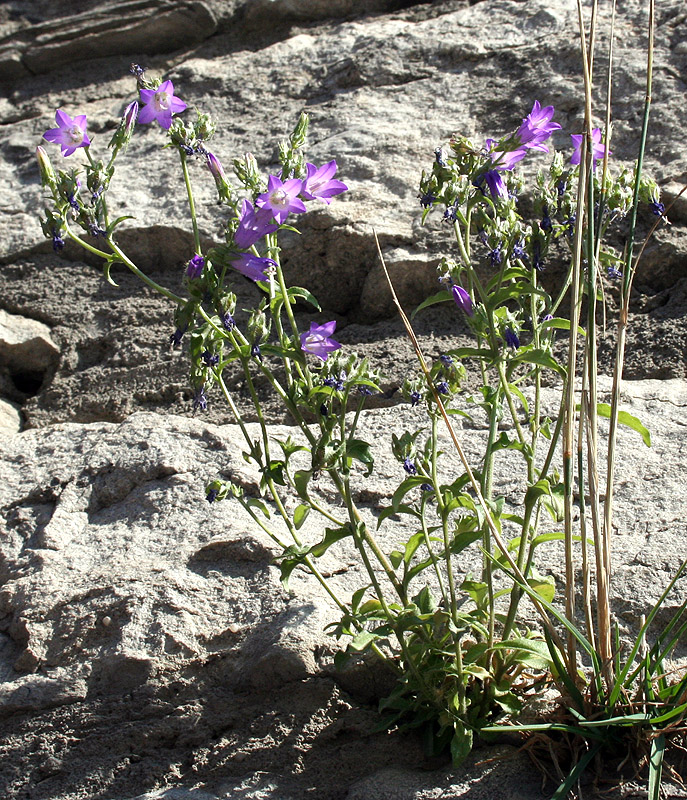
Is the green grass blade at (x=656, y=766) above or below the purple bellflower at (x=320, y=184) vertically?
below

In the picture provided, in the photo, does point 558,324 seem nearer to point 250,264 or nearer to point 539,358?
point 539,358

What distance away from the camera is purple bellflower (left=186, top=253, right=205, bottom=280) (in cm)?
188

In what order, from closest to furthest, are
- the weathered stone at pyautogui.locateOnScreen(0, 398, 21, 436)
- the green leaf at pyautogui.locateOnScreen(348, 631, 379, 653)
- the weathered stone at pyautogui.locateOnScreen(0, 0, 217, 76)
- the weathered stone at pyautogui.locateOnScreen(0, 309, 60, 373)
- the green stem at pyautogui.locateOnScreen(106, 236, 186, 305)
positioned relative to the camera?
1. the green stem at pyautogui.locateOnScreen(106, 236, 186, 305)
2. the green leaf at pyautogui.locateOnScreen(348, 631, 379, 653)
3. the weathered stone at pyautogui.locateOnScreen(0, 398, 21, 436)
4. the weathered stone at pyautogui.locateOnScreen(0, 309, 60, 373)
5. the weathered stone at pyautogui.locateOnScreen(0, 0, 217, 76)

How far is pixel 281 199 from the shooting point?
77.5 inches

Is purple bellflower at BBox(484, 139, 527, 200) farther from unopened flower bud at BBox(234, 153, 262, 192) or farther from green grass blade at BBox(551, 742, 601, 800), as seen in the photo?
green grass blade at BBox(551, 742, 601, 800)

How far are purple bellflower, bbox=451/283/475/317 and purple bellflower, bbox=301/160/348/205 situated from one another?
0.39 meters

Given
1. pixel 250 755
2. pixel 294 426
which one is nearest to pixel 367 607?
pixel 250 755

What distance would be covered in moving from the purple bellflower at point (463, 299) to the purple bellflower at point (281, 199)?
0.40 metres

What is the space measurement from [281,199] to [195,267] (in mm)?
261

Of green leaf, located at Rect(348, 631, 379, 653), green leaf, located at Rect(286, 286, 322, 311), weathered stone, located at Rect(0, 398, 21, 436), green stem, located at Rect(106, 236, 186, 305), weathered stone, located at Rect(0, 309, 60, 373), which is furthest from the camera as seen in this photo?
weathered stone, located at Rect(0, 309, 60, 373)

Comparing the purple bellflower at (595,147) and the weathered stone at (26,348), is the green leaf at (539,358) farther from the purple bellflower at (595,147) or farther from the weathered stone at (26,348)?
the weathered stone at (26,348)

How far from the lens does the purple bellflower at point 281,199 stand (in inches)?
77.0

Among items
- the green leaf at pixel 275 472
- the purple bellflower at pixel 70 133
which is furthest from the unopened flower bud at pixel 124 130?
the green leaf at pixel 275 472

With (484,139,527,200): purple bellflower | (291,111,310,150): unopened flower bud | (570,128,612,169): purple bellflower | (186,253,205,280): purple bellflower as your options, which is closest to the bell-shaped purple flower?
(484,139,527,200): purple bellflower
